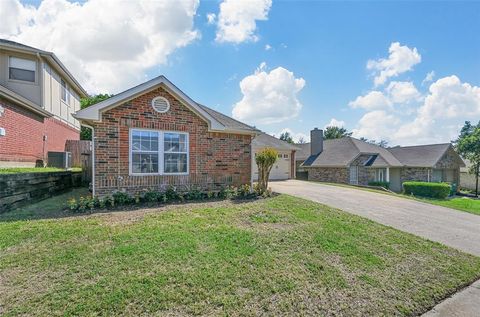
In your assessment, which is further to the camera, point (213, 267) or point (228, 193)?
point (228, 193)

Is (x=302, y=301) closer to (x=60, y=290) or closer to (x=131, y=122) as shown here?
(x=60, y=290)

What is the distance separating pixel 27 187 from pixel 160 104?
4789mm

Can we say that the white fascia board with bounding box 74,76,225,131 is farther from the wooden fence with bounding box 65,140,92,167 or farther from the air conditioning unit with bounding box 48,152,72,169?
the wooden fence with bounding box 65,140,92,167

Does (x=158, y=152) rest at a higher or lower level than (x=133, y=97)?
lower

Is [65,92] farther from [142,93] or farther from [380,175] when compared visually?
[380,175]

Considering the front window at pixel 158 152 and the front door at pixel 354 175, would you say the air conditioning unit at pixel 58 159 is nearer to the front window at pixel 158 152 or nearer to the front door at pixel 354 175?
the front window at pixel 158 152

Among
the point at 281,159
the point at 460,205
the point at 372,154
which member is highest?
the point at 372,154

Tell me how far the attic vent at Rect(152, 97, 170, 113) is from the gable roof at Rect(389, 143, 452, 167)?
2737cm

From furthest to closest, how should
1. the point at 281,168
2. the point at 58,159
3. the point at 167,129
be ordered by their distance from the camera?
1. the point at 281,168
2. the point at 58,159
3. the point at 167,129

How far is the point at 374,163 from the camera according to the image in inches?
941

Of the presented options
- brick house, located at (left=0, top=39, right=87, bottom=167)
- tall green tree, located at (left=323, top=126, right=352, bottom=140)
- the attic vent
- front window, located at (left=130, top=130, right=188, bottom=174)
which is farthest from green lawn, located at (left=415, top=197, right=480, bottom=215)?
tall green tree, located at (left=323, top=126, right=352, bottom=140)

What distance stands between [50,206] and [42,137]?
26.5ft

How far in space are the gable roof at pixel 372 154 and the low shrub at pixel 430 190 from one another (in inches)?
122

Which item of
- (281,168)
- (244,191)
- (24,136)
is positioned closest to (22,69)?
(24,136)
